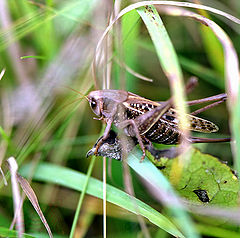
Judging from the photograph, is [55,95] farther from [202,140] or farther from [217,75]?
[217,75]

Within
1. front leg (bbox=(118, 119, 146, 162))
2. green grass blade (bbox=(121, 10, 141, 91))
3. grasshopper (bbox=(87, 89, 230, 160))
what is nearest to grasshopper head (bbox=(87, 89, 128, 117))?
grasshopper (bbox=(87, 89, 230, 160))

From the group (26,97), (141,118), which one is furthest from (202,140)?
(26,97)

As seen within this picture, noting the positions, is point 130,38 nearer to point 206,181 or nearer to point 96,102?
point 96,102

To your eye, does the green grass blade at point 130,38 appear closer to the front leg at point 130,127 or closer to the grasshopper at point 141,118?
the grasshopper at point 141,118

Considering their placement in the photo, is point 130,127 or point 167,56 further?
point 130,127

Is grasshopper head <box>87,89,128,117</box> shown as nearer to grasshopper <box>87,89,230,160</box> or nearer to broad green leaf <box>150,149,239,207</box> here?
grasshopper <box>87,89,230,160</box>

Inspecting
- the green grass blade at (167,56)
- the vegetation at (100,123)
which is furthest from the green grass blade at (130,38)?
the green grass blade at (167,56)

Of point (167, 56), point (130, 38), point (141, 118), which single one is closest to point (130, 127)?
point (141, 118)
